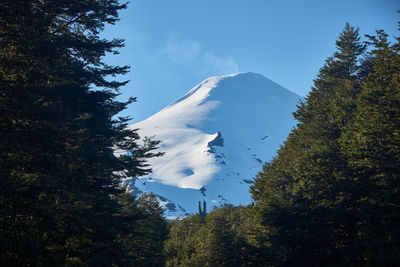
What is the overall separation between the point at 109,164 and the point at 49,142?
17.7 ft

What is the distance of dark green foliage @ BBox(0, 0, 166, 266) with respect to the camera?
342 inches

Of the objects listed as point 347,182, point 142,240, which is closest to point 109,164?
point 142,240

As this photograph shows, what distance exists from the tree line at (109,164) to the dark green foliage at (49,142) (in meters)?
0.06

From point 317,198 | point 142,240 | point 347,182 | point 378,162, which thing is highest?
point 378,162

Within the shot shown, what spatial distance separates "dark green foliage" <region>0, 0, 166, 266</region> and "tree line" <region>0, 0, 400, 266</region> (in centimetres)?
6

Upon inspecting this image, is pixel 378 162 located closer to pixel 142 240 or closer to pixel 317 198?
pixel 317 198

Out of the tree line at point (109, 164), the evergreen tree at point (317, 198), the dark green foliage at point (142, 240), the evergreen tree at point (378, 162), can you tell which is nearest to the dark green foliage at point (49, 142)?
the tree line at point (109, 164)

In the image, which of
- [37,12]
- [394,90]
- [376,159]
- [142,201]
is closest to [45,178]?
[37,12]

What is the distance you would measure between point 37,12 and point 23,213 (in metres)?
9.78

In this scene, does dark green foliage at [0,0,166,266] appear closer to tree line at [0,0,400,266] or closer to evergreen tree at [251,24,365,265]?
tree line at [0,0,400,266]

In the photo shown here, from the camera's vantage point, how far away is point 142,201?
1265 inches

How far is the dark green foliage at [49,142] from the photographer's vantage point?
8695 mm

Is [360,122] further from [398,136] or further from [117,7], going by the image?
[117,7]

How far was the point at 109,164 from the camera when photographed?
1662 cm
